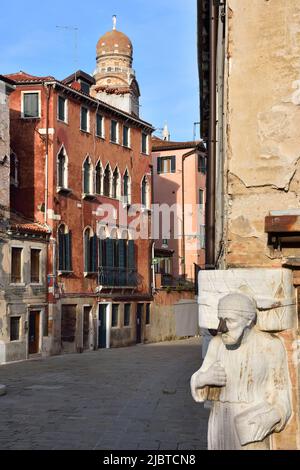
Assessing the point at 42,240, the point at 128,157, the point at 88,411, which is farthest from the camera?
the point at 128,157

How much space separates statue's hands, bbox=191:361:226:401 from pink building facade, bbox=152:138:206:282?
39047 millimetres

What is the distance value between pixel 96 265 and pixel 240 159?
90.5ft

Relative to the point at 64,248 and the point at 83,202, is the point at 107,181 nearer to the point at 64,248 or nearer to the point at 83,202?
the point at 83,202

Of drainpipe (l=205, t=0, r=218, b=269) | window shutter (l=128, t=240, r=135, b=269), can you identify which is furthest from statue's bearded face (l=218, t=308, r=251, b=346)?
window shutter (l=128, t=240, r=135, b=269)

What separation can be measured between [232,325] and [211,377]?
357 millimetres

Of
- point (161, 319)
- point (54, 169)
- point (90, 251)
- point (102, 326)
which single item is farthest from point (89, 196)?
point (161, 319)

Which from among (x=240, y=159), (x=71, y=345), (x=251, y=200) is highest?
(x=240, y=159)

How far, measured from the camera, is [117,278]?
3391 cm

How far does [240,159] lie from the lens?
4.90 metres

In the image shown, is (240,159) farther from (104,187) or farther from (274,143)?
(104,187)

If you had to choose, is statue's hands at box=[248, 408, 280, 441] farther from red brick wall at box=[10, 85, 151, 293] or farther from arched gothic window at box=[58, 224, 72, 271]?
arched gothic window at box=[58, 224, 72, 271]
